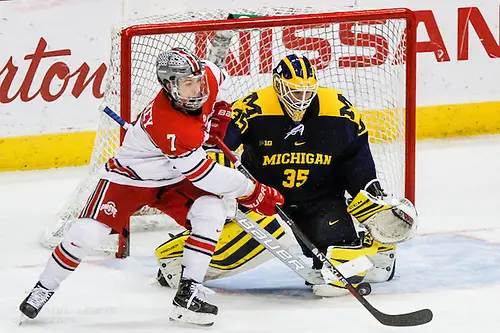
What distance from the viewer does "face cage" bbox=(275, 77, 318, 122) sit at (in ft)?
12.9

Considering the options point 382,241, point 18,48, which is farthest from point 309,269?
point 18,48

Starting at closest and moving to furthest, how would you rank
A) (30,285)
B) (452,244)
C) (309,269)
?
(309,269), (30,285), (452,244)

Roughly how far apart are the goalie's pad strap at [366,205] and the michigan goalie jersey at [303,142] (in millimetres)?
87

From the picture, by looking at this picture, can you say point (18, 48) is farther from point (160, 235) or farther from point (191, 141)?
point (191, 141)

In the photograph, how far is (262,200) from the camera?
3754 mm

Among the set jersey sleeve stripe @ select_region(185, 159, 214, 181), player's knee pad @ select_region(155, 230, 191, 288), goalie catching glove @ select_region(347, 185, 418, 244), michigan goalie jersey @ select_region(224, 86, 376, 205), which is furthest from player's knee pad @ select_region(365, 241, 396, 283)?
jersey sleeve stripe @ select_region(185, 159, 214, 181)

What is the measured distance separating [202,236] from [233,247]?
1.43ft

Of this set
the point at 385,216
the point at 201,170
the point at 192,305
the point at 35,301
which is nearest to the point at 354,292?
the point at 385,216

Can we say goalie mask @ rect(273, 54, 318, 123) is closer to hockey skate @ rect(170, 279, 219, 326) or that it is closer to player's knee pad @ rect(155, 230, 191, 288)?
player's knee pad @ rect(155, 230, 191, 288)

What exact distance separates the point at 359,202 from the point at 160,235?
1.13 m

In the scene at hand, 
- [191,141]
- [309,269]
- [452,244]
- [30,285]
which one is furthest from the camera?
[452,244]

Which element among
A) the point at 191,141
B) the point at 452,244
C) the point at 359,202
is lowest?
the point at 452,244

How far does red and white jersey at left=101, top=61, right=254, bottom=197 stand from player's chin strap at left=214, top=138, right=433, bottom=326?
0.15 metres

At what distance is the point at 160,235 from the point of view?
495cm
